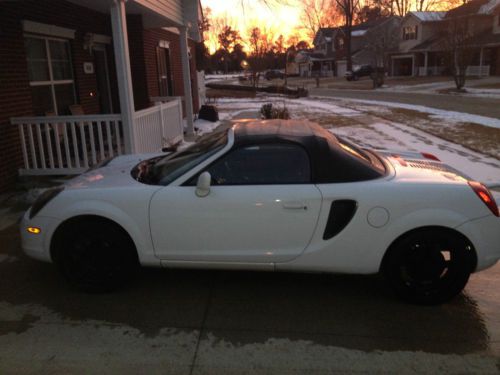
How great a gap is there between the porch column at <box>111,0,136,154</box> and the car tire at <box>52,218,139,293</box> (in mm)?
3739

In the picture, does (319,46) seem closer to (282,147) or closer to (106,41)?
(106,41)

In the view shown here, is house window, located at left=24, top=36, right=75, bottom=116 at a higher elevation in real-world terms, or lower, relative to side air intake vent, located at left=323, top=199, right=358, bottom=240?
higher

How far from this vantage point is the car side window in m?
3.71

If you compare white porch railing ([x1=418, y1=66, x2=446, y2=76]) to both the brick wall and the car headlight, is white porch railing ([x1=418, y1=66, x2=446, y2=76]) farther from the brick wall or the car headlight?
the car headlight

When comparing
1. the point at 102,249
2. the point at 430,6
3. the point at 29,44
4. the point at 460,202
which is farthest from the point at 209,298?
the point at 430,6

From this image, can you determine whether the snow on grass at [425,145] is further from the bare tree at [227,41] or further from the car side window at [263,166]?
the bare tree at [227,41]

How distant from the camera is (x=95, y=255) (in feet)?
12.7

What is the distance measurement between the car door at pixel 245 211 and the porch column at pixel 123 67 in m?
3.97

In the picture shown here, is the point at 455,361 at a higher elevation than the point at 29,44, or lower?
lower

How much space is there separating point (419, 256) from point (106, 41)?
9.67 m

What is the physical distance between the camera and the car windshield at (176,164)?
12.7ft

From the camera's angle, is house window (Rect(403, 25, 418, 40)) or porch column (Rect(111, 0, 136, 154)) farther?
house window (Rect(403, 25, 418, 40))

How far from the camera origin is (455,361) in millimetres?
3031

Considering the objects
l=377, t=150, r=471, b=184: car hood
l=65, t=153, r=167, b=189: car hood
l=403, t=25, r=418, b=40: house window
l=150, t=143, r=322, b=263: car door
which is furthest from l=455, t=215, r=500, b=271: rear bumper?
l=403, t=25, r=418, b=40: house window
